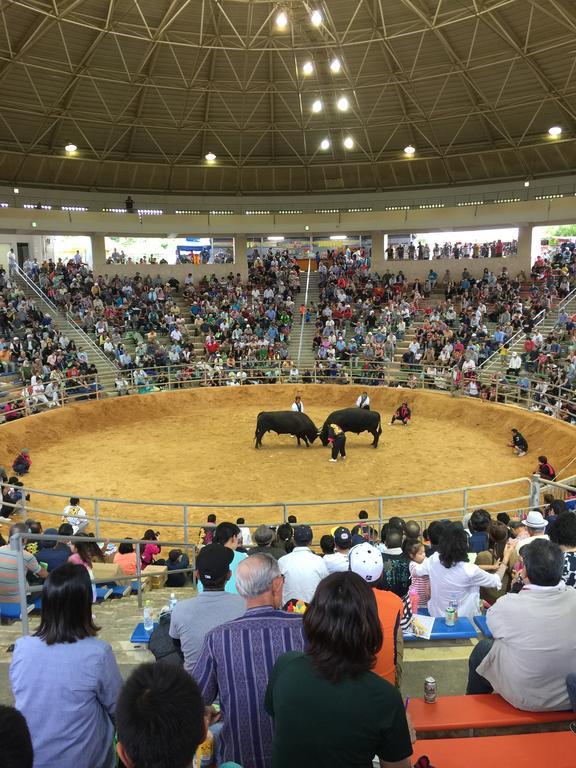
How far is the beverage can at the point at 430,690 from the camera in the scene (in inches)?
160

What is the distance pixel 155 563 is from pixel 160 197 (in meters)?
30.2

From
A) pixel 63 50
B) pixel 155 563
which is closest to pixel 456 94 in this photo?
pixel 63 50

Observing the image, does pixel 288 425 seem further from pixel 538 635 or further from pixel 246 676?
pixel 246 676

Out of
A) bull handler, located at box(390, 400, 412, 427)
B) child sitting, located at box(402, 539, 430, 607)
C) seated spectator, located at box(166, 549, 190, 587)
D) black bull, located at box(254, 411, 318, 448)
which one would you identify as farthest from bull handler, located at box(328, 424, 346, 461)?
child sitting, located at box(402, 539, 430, 607)

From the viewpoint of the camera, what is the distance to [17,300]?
28797 millimetres

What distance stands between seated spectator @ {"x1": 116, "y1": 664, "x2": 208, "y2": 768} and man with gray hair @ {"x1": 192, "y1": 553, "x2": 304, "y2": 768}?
34.3 inches

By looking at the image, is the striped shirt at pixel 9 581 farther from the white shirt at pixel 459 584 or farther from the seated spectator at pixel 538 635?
the seated spectator at pixel 538 635

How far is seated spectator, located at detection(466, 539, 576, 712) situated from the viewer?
385 centimetres

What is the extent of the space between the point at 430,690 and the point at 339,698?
1809 mm

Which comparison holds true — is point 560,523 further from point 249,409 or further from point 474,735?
point 249,409

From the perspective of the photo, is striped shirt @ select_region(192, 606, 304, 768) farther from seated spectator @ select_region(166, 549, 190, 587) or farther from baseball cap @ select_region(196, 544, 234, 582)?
A: seated spectator @ select_region(166, 549, 190, 587)

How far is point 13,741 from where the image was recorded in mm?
2051

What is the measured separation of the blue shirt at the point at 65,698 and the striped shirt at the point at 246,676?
1.70 ft

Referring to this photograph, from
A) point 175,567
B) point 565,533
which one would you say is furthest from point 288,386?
point 565,533
